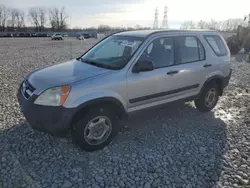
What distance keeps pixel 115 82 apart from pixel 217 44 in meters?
2.96

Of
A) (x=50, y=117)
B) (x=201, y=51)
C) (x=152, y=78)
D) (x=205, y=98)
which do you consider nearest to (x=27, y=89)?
(x=50, y=117)

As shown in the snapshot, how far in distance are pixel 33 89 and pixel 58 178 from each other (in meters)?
1.33

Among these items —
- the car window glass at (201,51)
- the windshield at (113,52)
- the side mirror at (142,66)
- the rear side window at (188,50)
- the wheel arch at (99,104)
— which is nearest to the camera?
the wheel arch at (99,104)

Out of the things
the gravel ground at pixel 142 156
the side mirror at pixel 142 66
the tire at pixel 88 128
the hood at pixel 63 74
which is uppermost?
the side mirror at pixel 142 66

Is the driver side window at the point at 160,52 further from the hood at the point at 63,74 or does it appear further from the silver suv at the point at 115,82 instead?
the hood at the point at 63,74

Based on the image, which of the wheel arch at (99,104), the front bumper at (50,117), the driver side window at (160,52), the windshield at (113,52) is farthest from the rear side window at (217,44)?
the front bumper at (50,117)

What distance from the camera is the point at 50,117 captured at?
303 cm

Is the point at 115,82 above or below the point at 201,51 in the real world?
below

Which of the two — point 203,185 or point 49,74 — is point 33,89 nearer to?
point 49,74

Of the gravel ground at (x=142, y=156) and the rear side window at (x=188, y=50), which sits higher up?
the rear side window at (x=188, y=50)

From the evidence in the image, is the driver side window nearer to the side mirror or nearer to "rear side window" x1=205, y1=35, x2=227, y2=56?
the side mirror

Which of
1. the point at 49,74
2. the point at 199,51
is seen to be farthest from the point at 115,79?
the point at 199,51

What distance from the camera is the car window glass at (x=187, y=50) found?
13.8 ft

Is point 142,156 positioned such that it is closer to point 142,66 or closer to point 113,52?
point 142,66
